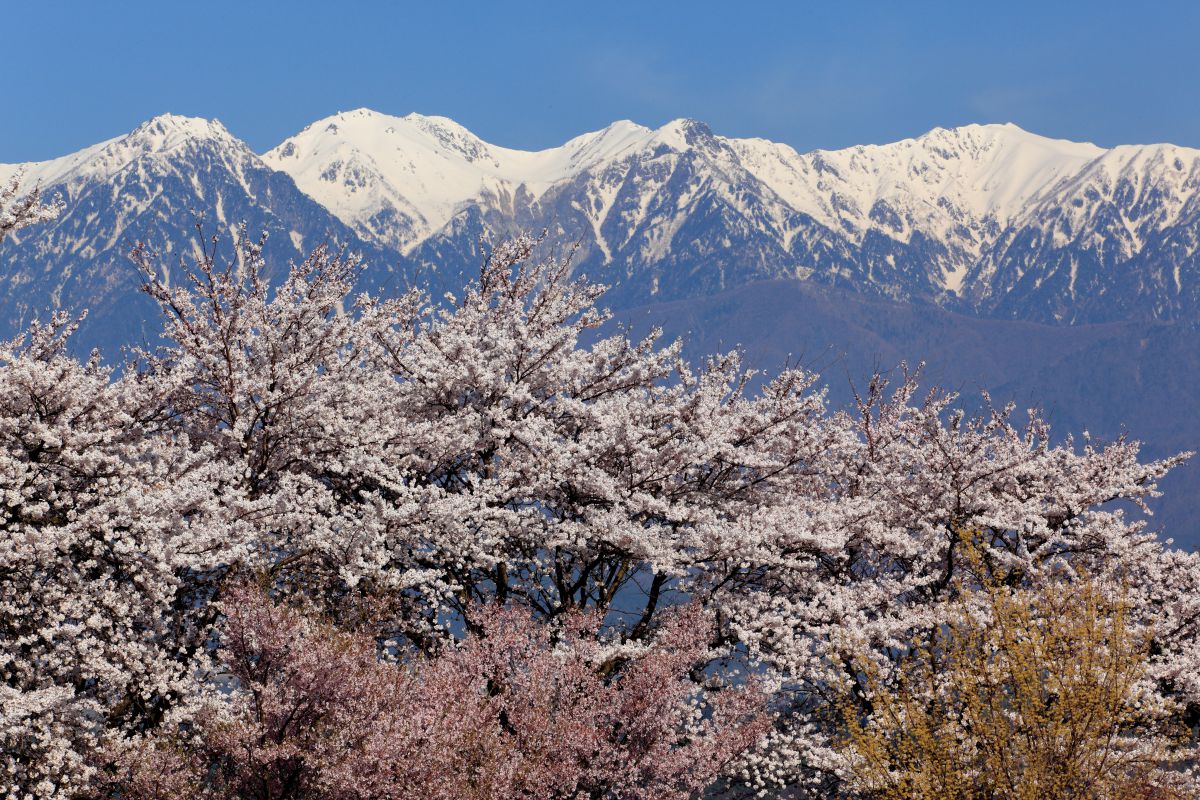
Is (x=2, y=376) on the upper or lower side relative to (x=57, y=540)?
upper

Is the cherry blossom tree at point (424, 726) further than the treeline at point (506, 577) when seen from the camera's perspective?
No

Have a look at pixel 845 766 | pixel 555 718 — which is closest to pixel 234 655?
pixel 555 718

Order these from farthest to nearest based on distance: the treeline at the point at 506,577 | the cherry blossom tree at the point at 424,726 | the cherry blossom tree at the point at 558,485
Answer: the cherry blossom tree at the point at 558,485 < the treeline at the point at 506,577 < the cherry blossom tree at the point at 424,726

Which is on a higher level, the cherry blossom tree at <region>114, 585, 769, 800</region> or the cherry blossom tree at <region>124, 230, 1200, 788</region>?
the cherry blossom tree at <region>124, 230, 1200, 788</region>

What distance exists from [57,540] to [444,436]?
8.58 m

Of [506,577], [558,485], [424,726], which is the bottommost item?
[424,726]

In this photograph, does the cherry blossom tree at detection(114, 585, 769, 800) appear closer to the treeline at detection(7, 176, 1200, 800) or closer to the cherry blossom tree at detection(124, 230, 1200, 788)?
the treeline at detection(7, 176, 1200, 800)

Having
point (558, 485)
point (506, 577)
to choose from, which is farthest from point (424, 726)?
point (558, 485)

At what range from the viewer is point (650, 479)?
2461 cm

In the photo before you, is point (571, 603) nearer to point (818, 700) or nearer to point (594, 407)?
point (594, 407)

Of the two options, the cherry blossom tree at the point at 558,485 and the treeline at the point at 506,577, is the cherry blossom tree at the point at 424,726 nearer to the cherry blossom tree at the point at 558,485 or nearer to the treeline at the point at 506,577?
the treeline at the point at 506,577

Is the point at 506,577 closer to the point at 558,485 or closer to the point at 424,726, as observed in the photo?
the point at 558,485

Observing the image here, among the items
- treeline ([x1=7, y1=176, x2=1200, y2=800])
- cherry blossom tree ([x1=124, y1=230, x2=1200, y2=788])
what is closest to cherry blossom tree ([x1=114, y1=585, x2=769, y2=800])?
treeline ([x1=7, y1=176, x2=1200, y2=800])

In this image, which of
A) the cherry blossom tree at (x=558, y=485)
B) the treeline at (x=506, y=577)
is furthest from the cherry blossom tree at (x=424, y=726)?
the cherry blossom tree at (x=558, y=485)
